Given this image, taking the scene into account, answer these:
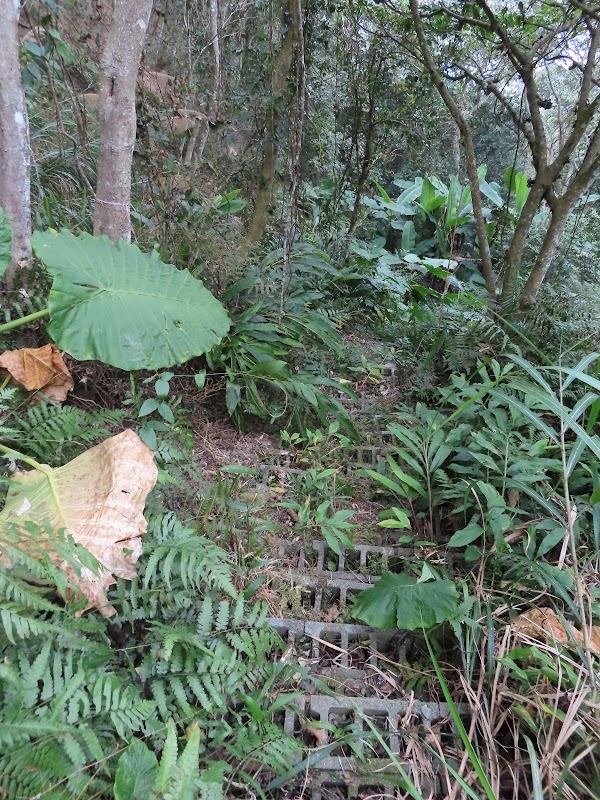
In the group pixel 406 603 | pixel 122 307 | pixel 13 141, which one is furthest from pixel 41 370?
pixel 406 603

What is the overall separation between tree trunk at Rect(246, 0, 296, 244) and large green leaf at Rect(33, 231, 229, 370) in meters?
1.32

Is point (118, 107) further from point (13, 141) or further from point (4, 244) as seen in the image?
point (4, 244)

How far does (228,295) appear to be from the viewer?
8.07 feet

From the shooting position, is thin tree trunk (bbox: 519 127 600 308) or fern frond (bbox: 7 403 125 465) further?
thin tree trunk (bbox: 519 127 600 308)

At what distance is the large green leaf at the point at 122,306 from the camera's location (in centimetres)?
150

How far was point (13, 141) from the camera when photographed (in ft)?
5.86

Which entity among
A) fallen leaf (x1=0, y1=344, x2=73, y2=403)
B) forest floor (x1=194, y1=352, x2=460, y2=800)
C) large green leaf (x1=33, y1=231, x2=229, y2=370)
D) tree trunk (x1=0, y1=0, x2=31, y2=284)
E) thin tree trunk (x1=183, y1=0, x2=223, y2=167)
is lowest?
forest floor (x1=194, y1=352, x2=460, y2=800)

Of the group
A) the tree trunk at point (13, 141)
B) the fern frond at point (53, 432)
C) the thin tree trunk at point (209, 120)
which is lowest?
the fern frond at point (53, 432)

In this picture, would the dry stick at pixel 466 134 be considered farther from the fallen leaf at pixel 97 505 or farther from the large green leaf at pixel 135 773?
the large green leaf at pixel 135 773

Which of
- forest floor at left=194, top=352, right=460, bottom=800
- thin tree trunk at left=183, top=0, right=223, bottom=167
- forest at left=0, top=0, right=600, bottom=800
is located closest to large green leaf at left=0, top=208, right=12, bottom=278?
forest at left=0, top=0, right=600, bottom=800

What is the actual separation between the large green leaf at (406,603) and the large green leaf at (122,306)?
1.05 metres

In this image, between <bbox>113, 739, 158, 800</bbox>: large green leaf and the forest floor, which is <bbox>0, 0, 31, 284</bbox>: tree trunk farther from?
<bbox>113, 739, 158, 800</bbox>: large green leaf

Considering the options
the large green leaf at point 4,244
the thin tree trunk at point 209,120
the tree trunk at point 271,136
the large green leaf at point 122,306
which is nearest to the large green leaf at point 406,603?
the large green leaf at point 122,306

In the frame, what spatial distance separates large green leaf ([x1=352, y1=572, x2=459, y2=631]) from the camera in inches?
54.6
